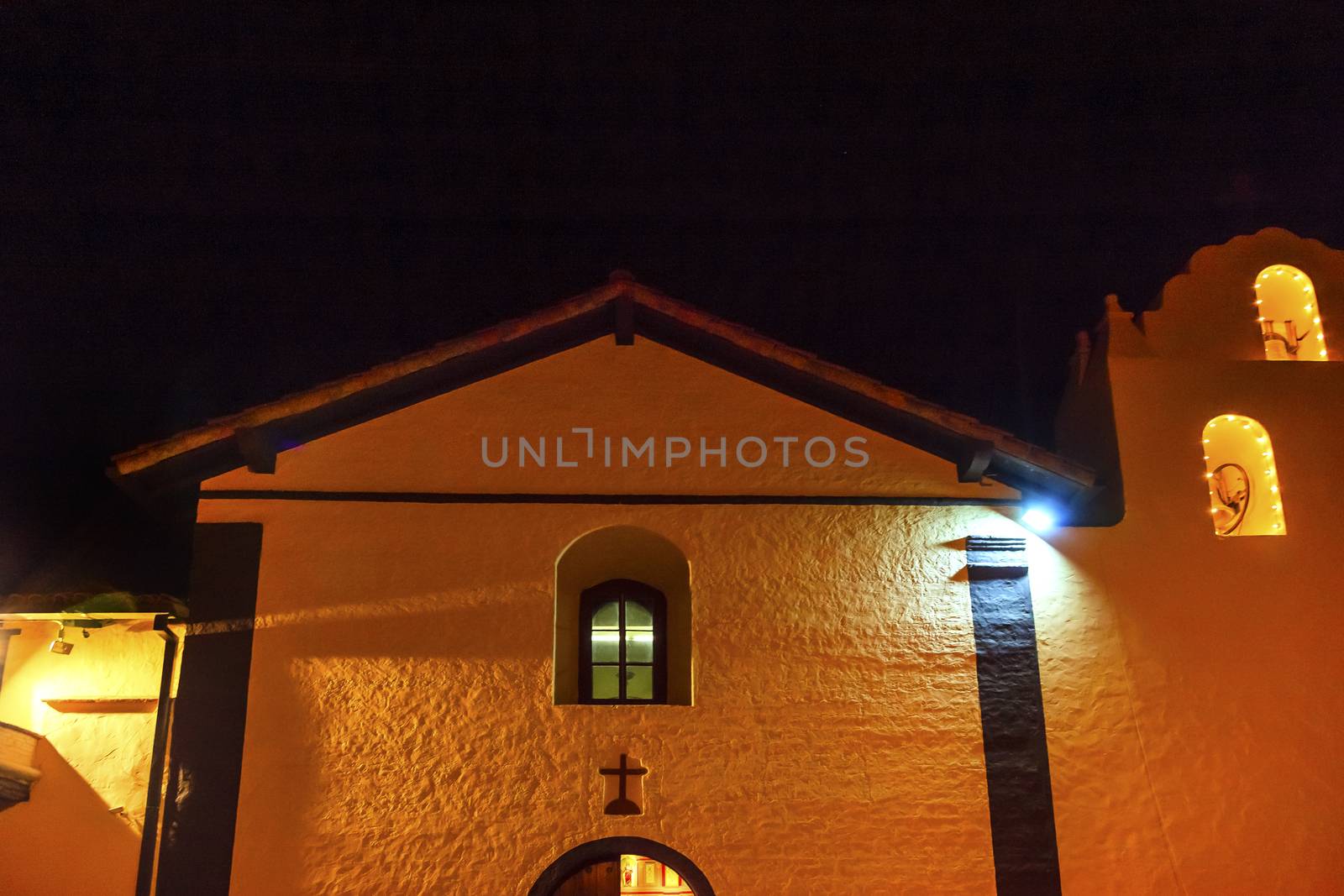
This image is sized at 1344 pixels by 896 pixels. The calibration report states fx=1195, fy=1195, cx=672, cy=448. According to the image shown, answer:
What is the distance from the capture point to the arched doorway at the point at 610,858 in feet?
27.9

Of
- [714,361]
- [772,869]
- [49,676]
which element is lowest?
[772,869]

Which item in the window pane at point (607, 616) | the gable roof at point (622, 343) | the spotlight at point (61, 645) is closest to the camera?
the gable roof at point (622, 343)

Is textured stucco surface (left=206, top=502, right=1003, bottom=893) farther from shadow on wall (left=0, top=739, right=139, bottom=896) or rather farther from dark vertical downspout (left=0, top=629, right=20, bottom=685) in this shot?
dark vertical downspout (left=0, top=629, right=20, bottom=685)

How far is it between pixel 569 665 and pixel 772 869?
226cm

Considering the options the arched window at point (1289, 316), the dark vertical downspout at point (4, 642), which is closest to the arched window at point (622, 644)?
the dark vertical downspout at point (4, 642)

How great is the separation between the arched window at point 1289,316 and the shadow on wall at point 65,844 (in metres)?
10.2

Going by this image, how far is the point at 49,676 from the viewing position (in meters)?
9.51

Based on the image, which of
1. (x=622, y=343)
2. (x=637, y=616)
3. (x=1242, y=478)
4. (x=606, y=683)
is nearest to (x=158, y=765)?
(x=606, y=683)

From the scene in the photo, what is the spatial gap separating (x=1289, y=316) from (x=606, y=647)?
21.8 feet

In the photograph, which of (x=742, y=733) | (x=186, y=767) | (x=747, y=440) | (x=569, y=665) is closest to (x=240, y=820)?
(x=186, y=767)

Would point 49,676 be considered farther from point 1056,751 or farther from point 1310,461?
point 1310,461

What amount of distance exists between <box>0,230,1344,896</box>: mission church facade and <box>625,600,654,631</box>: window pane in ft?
0.09

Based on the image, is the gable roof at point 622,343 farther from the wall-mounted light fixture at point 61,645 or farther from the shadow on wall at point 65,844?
the shadow on wall at point 65,844

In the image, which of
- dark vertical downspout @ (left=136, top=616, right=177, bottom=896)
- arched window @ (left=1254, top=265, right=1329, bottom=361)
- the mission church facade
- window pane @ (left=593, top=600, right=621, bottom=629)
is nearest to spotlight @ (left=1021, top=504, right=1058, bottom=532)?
the mission church facade
